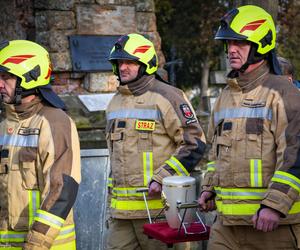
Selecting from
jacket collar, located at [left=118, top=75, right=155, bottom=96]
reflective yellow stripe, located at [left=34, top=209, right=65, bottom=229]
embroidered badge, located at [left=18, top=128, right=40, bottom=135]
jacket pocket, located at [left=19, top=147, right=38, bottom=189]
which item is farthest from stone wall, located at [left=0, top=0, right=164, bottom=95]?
reflective yellow stripe, located at [left=34, top=209, right=65, bottom=229]

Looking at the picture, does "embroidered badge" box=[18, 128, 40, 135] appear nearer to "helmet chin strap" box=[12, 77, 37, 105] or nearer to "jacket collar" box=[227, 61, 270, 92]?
"helmet chin strap" box=[12, 77, 37, 105]

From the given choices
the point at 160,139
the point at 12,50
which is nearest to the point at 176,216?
the point at 160,139

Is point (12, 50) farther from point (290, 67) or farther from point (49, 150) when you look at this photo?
point (290, 67)

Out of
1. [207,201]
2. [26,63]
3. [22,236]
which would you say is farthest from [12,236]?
[207,201]

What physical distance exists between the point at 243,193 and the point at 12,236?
1.31m

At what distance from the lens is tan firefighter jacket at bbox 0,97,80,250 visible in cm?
369

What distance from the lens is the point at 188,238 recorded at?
4.31 m

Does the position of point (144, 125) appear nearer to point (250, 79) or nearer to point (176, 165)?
point (176, 165)

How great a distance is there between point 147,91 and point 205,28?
21.4 meters

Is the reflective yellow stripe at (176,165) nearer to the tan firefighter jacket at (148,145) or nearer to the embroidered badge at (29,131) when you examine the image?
the tan firefighter jacket at (148,145)

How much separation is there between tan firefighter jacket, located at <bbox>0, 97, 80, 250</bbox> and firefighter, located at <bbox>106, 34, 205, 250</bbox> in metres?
1.20

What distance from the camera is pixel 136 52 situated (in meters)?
5.22

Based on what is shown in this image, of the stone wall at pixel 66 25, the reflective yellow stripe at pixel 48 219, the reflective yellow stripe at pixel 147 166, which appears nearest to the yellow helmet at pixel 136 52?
the reflective yellow stripe at pixel 147 166

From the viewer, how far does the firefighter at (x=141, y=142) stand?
507cm
